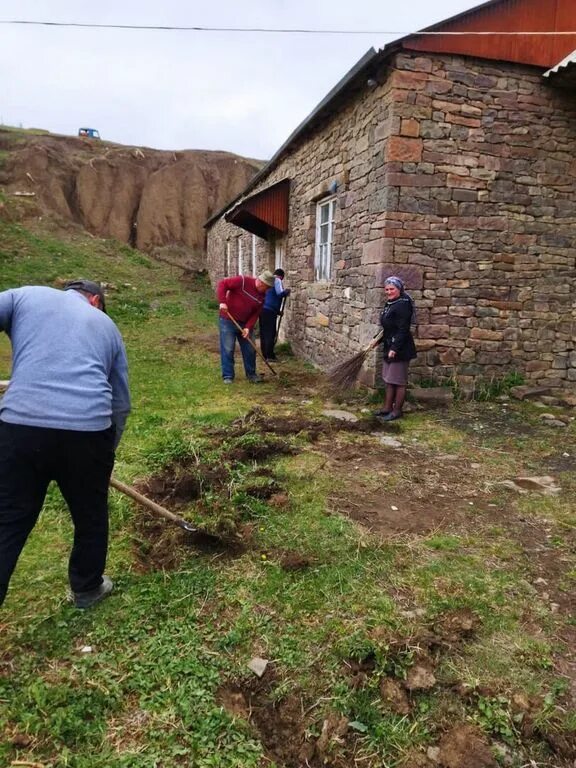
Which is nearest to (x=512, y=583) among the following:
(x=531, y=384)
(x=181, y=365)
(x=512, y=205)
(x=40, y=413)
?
(x=40, y=413)

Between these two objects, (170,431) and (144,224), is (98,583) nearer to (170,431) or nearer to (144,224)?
(170,431)

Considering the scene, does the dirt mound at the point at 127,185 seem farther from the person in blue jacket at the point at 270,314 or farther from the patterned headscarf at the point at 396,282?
the patterned headscarf at the point at 396,282

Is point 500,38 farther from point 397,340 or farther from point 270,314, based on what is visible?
point 270,314

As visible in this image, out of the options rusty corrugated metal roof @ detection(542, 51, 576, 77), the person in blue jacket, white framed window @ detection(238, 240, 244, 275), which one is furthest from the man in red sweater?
white framed window @ detection(238, 240, 244, 275)

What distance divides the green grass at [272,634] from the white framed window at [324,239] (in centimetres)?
522

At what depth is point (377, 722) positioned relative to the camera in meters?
2.09

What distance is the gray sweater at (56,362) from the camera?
7.72 ft

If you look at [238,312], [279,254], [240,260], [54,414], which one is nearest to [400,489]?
[54,414]

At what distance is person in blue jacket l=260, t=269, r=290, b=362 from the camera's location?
9680 millimetres

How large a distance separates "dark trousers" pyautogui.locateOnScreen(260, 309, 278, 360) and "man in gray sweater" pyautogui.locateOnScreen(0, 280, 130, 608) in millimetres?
7107

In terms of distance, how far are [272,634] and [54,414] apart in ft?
4.85

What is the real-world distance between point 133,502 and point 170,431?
1590 mm

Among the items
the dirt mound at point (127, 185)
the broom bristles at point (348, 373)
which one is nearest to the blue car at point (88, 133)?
the dirt mound at point (127, 185)

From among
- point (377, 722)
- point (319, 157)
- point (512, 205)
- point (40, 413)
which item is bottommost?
point (377, 722)
